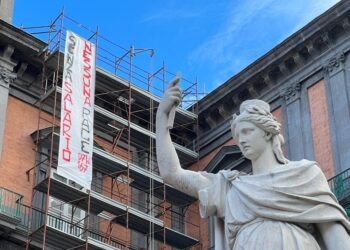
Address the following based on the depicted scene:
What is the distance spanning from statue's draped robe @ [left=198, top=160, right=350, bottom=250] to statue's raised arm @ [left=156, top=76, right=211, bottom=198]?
117 mm

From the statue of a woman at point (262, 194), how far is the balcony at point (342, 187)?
16.6 meters

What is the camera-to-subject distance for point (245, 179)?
6.00 meters

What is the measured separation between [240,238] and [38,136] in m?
20.7

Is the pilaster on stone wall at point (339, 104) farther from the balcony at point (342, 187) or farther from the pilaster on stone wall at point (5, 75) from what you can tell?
the pilaster on stone wall at point (5, 75)

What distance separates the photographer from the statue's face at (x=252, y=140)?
6070 mm

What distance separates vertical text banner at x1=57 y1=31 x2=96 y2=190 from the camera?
25.2m

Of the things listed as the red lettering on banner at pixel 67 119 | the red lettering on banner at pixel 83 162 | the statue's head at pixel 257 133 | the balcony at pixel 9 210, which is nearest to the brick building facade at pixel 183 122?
the balcony at pixel 9 210

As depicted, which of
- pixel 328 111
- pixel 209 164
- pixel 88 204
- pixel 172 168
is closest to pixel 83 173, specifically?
pixel 88 204

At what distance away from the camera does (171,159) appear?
6.13 meters

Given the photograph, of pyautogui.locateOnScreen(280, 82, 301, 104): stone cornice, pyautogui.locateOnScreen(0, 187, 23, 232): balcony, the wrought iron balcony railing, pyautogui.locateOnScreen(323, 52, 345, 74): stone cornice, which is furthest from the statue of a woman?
pyautogui.locateOnScreen(280, 82, 301, 104): stone cornice

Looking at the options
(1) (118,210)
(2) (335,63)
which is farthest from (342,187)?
(1) (118,210)

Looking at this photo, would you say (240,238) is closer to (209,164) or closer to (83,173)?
(83,173)

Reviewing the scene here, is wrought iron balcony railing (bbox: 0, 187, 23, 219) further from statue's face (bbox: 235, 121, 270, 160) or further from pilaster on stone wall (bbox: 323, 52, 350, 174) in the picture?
statue's face (bbox: 235, 121, 270, 160)

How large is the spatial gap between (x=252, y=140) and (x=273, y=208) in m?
0.52
